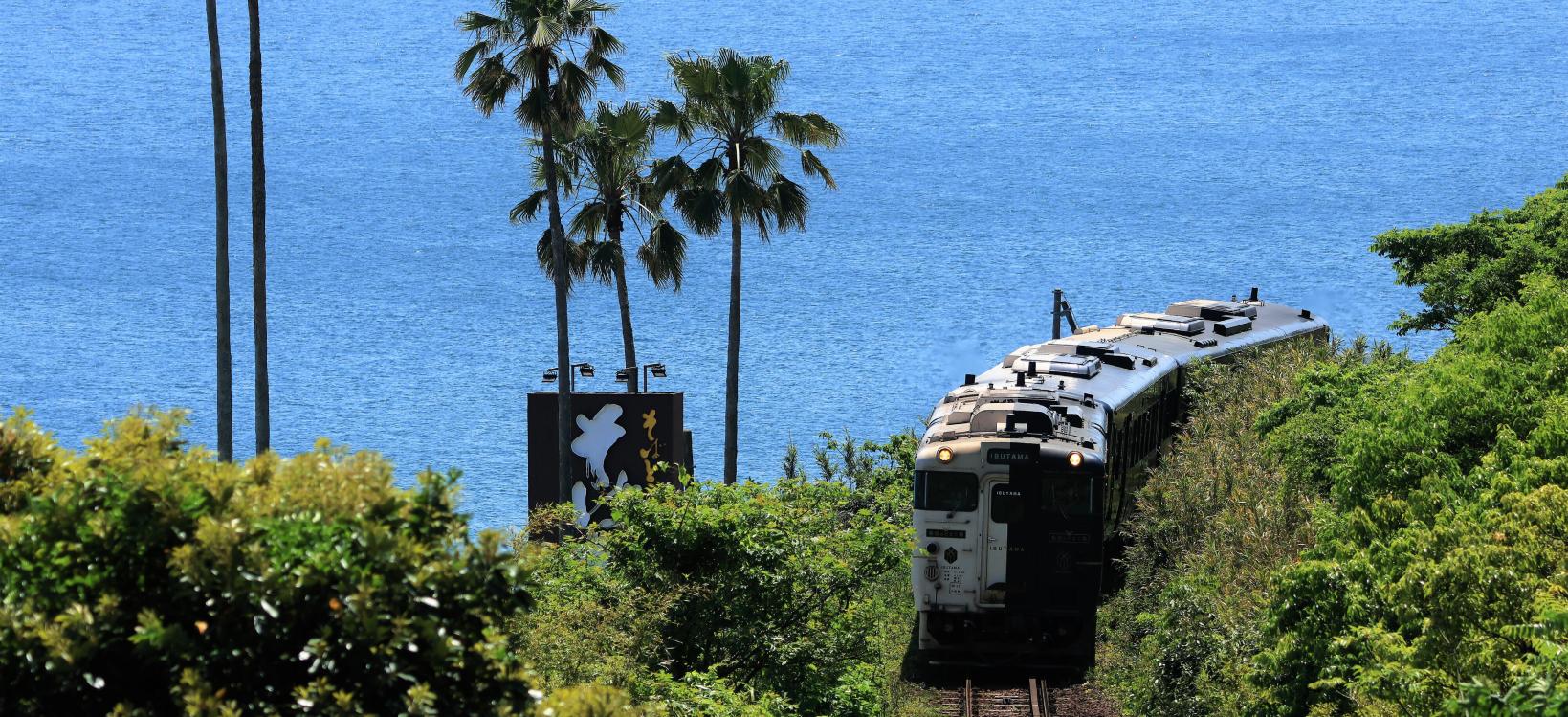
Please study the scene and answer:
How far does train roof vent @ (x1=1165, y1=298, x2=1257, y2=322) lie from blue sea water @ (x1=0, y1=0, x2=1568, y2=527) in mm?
23029

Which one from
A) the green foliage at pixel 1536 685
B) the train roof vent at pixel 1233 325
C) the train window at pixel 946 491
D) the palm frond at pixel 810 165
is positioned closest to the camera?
the green foliage at pixel 1536 685

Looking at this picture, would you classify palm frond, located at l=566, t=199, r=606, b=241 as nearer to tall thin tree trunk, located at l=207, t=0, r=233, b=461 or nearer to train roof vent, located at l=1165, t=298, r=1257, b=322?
tall thin tree trunk, located at l=207, t=0, r=233, b=461

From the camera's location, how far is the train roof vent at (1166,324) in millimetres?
32938

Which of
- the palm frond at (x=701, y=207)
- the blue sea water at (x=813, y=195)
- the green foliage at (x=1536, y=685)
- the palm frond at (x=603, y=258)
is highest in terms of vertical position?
the blue sea water at (x=813, y=195)

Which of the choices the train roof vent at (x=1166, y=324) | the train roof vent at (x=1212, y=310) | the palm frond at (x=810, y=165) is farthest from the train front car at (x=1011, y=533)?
the palm frond at (x=810, y=165)

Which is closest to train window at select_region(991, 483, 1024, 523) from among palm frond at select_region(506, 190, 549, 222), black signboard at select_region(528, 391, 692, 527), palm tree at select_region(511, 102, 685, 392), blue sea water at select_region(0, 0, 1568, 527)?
black signboard at select_region(528, 391, 692, 527)

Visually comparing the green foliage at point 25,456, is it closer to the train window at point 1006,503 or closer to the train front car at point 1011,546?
the train front car at point 1011,546

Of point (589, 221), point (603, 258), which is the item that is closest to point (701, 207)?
point (603, 258)

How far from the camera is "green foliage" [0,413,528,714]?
7.94 metres

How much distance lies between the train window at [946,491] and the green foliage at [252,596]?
14.8m

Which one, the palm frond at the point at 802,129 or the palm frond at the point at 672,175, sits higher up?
the palm frond at the point at 802,129

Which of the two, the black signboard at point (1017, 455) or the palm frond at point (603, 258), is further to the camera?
the palm frond at point (603, 258)

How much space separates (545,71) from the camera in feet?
107

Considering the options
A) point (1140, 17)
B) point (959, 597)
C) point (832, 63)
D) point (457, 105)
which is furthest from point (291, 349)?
point (1140, 17)
